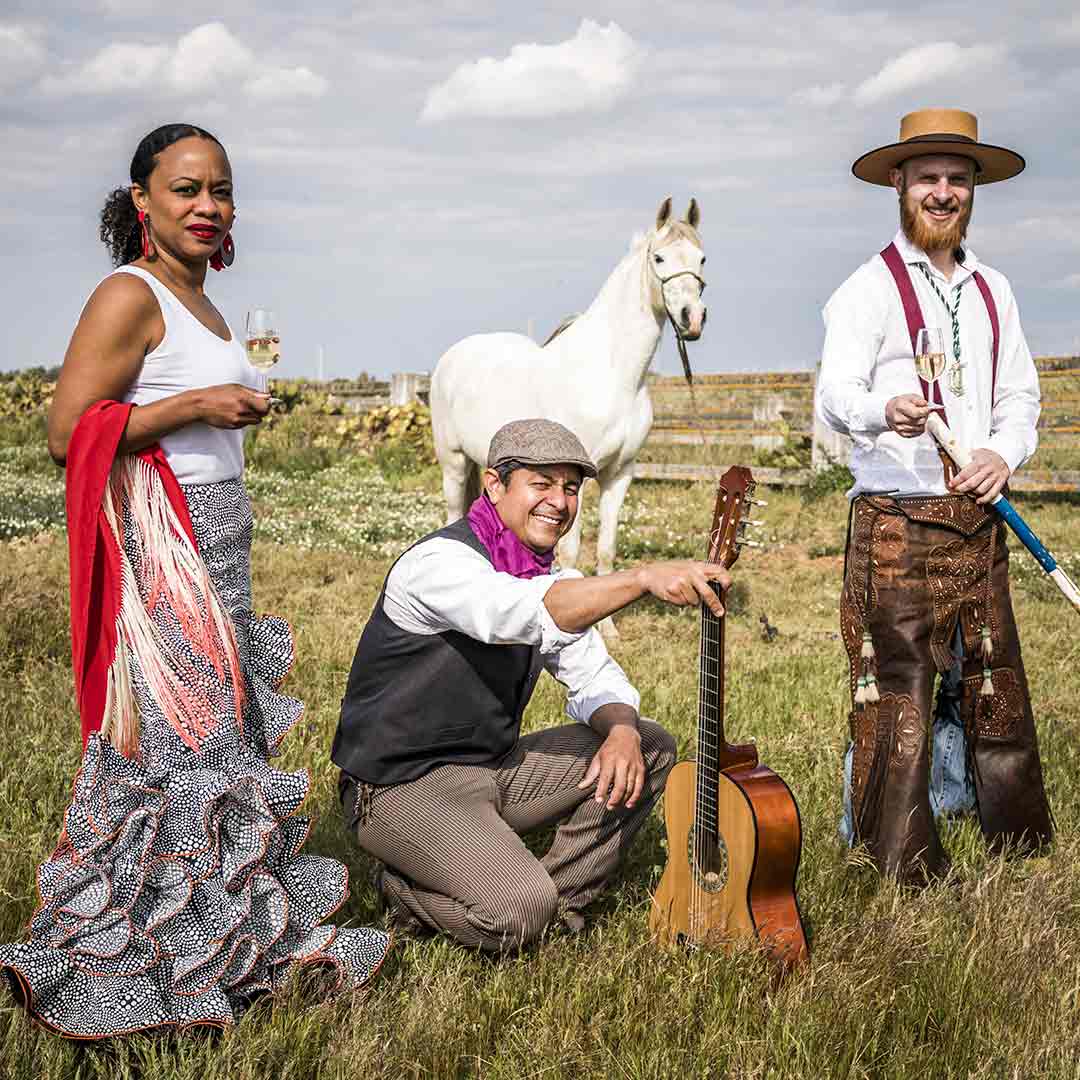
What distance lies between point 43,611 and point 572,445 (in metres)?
4.73

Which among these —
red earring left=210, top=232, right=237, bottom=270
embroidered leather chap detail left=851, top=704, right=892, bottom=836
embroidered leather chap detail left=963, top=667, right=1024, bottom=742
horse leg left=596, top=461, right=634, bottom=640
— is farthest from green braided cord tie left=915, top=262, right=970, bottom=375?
horse leg left=596, top=461, right=634, bottom=640

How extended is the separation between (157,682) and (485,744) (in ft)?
3.75

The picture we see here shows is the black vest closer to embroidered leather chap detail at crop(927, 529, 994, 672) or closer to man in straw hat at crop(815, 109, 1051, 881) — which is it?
man in straw hat at crop(815, 109, 1051, 881)

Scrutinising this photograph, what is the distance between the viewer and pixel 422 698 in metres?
3.59

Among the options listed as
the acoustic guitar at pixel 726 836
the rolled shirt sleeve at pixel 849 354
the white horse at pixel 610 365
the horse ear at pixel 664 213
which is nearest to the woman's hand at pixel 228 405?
the acoustic guitar at pixel 726 836

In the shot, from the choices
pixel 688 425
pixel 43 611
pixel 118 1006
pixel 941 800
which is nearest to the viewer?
pixel 118 1006

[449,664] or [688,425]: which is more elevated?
[688,425]

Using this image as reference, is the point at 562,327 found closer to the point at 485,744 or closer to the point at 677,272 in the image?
the point at 677,272

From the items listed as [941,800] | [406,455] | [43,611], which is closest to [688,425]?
[406,455]

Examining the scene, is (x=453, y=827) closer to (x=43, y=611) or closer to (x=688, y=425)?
(x=43, y=611)

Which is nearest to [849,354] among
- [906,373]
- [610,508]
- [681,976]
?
[906,373]

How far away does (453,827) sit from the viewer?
3494 mm

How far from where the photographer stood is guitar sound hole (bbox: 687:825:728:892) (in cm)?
346

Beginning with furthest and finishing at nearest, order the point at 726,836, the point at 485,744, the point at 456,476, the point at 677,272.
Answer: the point at 456,476 → the point at 677,272 → the point at 485,744 → the point at 726,836
